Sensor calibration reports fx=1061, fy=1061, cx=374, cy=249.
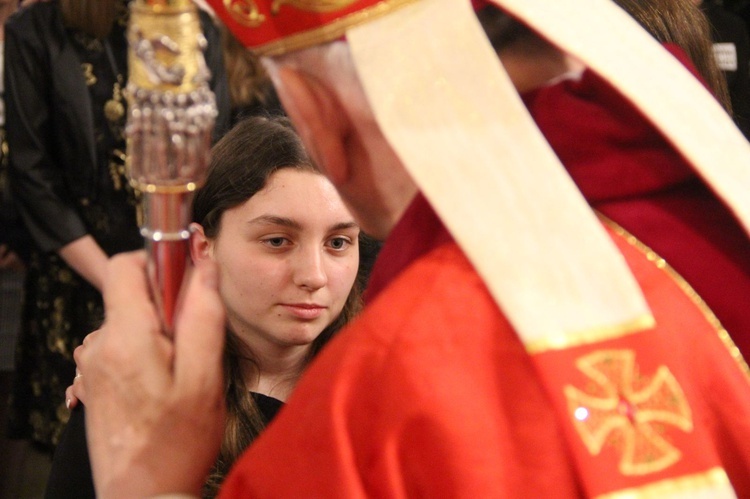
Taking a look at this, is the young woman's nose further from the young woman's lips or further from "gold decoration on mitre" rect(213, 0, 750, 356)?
"gold decoration on mitre" rect(213, 0, 750, 356)

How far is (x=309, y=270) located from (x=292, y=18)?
3.12 feet

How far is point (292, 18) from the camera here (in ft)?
2.81

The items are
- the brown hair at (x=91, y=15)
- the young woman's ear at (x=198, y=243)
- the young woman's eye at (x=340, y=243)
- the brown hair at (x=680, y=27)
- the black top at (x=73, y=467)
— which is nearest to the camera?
the brown hair at (x=680, y=27)

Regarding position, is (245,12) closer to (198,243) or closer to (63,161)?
(198,243)

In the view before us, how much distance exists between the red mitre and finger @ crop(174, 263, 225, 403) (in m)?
0.20

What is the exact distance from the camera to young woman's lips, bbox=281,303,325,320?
5.86ft

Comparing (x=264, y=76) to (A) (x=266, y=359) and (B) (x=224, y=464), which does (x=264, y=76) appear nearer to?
(A) (x=266, y=359)

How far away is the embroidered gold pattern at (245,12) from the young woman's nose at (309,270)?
0.93 meters

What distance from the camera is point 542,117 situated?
89 centimetres

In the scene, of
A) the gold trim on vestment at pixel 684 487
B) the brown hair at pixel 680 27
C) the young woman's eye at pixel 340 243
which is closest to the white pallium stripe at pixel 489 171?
the gold trim on vestment at pixel 684 487

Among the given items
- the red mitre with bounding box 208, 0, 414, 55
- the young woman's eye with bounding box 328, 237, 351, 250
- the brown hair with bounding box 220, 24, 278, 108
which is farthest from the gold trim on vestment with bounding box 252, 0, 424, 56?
the brown hair with bounding box 220, 24, 278, 108

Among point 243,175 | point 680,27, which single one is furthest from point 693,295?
point 243,175

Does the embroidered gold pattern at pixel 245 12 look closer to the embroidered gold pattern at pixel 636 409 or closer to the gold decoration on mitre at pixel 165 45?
the gold decoration on mitre at pixel 165 45

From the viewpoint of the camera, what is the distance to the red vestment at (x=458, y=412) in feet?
2.53
